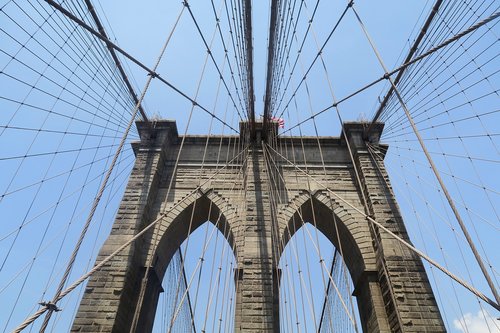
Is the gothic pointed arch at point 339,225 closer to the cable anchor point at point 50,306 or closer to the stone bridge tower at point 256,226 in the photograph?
the stone bridge tower at point 256,226

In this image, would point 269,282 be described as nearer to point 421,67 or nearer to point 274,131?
point 274,131

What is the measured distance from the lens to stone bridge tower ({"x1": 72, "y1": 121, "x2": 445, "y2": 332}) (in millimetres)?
7352

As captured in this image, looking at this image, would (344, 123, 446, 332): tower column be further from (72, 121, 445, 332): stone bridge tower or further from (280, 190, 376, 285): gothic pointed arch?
(280, 190, 376, 285): gothic pointed arch

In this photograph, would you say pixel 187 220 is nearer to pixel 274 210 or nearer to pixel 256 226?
pixel 256 226

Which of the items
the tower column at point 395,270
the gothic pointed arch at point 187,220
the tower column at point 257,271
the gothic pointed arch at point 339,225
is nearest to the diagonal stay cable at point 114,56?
the gothic pointed arch at point 187,220

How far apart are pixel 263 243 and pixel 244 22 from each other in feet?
17.9

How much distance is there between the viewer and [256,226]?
29.2 ft

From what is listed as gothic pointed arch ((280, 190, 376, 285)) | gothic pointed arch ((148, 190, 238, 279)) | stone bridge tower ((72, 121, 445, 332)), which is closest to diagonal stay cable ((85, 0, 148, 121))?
stone bridge tower ((72, 121, 445, 332))

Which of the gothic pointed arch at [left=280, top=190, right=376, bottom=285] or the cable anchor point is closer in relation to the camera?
the cable anchor point

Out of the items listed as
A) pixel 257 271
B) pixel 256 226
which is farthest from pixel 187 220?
pixel 257 271

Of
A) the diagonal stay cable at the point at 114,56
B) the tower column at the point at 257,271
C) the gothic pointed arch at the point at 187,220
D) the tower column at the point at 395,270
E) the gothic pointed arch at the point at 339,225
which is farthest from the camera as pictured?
the gothic pointed arch at the point at 187,220

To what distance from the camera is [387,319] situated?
7.62 meters

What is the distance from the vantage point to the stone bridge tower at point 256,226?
735 cm

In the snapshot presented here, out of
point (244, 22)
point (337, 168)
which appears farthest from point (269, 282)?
point (244, 22)
